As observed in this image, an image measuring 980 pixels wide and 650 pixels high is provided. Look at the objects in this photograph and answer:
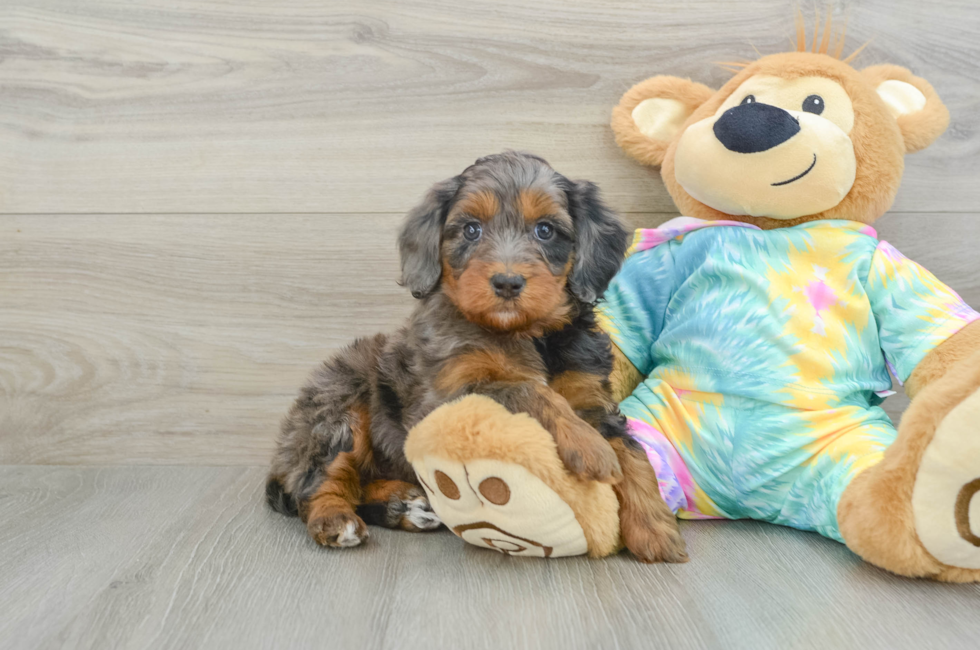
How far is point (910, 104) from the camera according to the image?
2.03 meters

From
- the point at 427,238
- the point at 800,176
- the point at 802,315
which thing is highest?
the point at 800,176

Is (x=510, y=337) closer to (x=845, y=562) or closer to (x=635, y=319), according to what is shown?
(x=635, y=319)

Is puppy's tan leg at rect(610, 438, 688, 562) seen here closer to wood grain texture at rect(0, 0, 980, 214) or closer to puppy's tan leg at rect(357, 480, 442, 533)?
puppy's tan leg at rect(357, 480, 442, 533)

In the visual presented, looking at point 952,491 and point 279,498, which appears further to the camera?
point 279,498

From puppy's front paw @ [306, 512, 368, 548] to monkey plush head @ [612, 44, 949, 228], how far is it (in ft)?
4.19

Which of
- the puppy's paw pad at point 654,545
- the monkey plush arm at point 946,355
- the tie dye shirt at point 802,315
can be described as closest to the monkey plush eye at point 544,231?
the tie dye shirt at point 802,315

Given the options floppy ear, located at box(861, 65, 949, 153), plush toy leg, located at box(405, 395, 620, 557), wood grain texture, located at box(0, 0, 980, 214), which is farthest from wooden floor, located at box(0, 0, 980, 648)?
plush toy leg, located at box(405, 395, 620, 557)

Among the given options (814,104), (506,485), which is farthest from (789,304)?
(506,485)

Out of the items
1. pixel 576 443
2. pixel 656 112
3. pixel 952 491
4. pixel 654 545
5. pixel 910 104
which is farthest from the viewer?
pixel 656 112

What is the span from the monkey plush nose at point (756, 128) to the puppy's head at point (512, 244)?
0.36 meters

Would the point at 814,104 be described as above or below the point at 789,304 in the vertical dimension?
above

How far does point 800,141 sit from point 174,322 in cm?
208

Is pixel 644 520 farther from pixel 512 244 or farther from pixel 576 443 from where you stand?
pixel 512 244

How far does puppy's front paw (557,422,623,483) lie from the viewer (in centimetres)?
146
